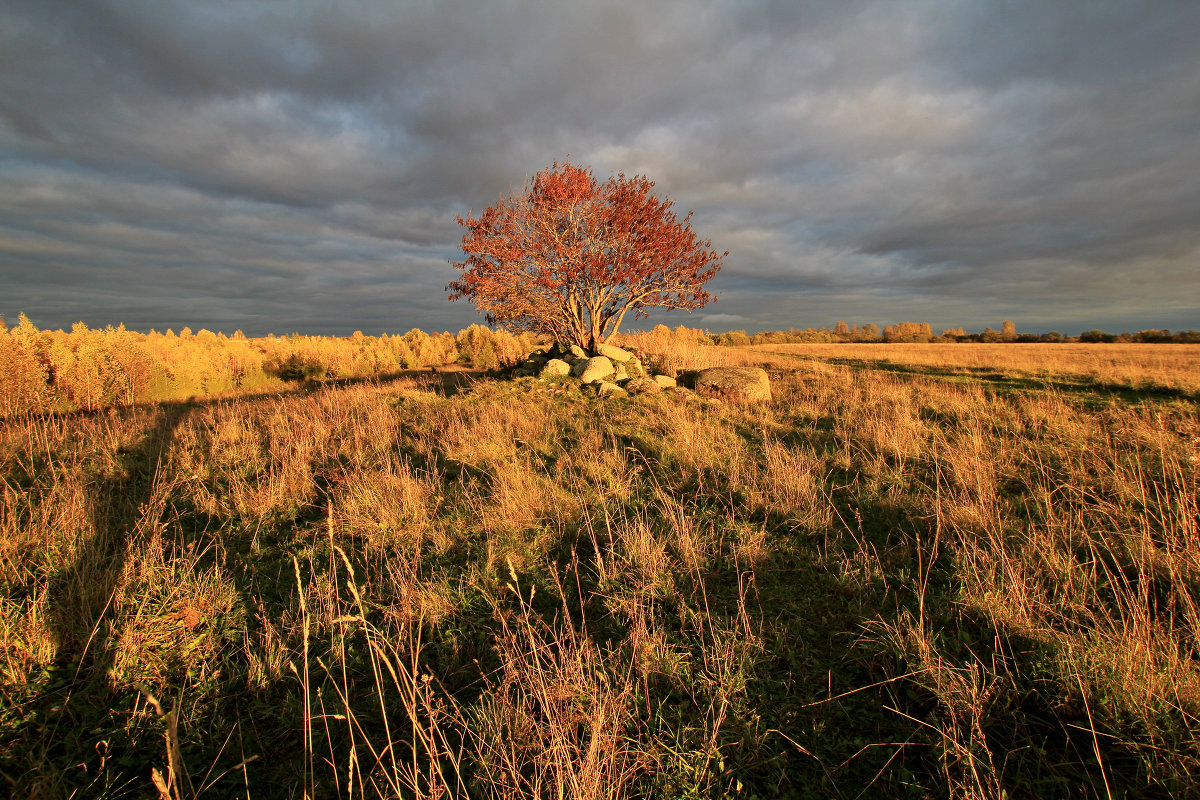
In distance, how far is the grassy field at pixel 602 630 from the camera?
A: 2025mm

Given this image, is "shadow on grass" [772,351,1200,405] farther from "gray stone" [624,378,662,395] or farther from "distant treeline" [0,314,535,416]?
"distant treeline" [0,314,535,416]

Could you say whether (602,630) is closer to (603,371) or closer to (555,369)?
(603,371)

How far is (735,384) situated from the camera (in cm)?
1071

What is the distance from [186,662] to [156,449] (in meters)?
Result: 5.96

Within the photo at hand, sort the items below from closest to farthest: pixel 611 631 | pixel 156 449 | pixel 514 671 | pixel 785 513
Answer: pixel 514 671, pixel 611 631, pixel 785 513, pixel 156 449

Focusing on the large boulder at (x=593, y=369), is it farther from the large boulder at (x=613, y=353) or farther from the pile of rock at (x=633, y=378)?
the large boulder at (x=613, y=353)

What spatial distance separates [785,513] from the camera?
14.4 feet

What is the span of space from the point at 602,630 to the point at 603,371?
8.41m

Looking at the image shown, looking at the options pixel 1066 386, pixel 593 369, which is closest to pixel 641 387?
pixel 593 369

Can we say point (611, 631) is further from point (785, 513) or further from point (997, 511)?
point (997, 511)

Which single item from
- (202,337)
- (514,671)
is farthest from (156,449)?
(202,337)

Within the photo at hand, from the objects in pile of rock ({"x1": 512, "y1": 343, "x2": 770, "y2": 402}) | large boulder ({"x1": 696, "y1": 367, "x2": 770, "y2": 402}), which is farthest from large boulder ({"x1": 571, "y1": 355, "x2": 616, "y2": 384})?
large boulder ({"x1": 696, "y1": 367, "x2": 770, "y2": 402})

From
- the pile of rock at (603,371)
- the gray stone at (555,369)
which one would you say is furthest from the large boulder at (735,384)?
the gray stone at (555,369)

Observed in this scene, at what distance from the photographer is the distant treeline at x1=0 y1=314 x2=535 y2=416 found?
37.3 feet
